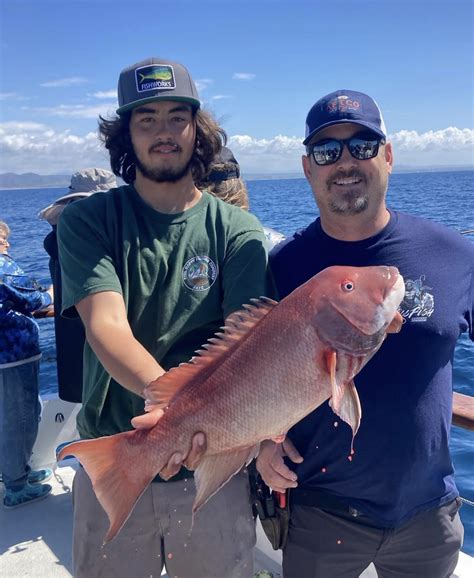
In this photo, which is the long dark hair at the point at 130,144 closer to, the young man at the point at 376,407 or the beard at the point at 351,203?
the young man at the point at 376,407

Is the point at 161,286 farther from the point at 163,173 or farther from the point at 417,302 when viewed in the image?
the point at 417,302

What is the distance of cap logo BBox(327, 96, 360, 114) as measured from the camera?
2.84 metres

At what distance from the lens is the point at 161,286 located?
9.05 feet

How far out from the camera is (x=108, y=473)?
227 centimetres

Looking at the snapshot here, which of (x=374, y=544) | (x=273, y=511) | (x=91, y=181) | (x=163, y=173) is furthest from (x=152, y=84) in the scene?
(x=374, y=544)

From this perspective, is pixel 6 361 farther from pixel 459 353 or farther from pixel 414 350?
pixel 459 353

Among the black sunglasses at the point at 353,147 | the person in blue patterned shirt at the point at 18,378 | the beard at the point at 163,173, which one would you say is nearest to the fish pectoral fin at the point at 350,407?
the black sunglasses at the point at 353,147

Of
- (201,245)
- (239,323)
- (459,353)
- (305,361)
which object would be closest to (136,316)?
(201,245)

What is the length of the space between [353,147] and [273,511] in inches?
72.2

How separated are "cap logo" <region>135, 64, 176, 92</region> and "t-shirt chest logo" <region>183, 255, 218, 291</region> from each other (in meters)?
0.85

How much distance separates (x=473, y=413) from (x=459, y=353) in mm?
7142

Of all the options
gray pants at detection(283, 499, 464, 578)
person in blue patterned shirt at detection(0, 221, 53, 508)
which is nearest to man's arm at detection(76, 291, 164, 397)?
gray pants at detection(283, 499, 464, 578)

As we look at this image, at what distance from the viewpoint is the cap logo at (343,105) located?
284cm

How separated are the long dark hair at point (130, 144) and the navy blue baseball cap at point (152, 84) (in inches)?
8.2
